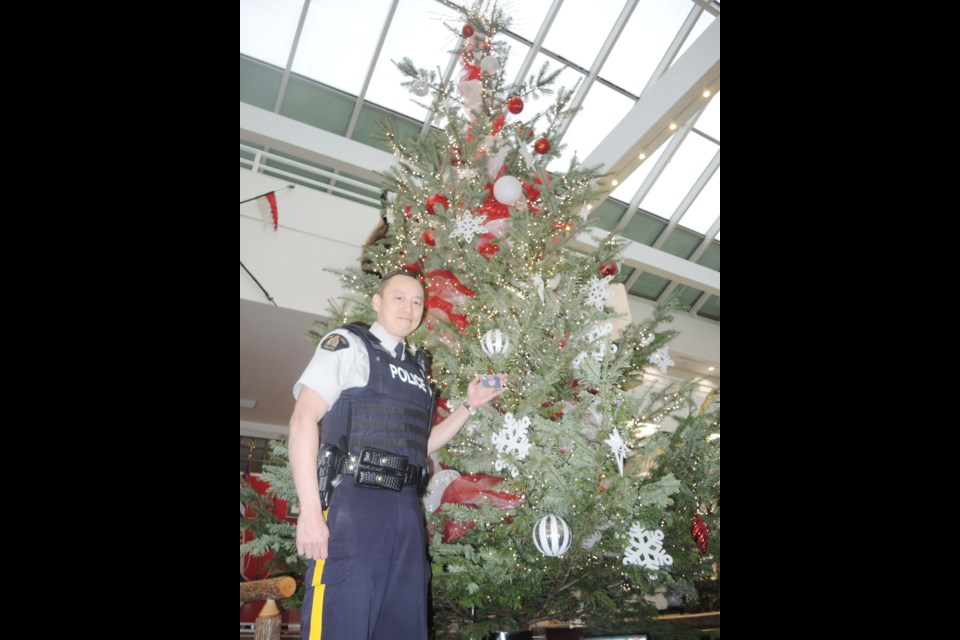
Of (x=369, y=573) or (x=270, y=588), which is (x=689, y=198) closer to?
(x=270, y=588)

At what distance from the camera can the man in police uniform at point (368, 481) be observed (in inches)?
73.2

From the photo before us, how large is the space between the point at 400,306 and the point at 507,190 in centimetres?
114

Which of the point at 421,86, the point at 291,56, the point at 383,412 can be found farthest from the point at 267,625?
the point at 291,56

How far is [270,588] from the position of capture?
99.8 inches

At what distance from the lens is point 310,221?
691 centimetres

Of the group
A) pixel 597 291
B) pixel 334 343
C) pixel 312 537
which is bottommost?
pixel 312 537

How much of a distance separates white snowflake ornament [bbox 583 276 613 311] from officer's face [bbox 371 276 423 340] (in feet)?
2.88

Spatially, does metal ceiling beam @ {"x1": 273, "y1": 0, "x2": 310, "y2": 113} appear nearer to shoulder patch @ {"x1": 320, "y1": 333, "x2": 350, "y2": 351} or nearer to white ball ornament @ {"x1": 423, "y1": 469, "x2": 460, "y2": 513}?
shoulder patch @ {"x1": 320, "y1": 333, "x2": 350, "y2": 351}
